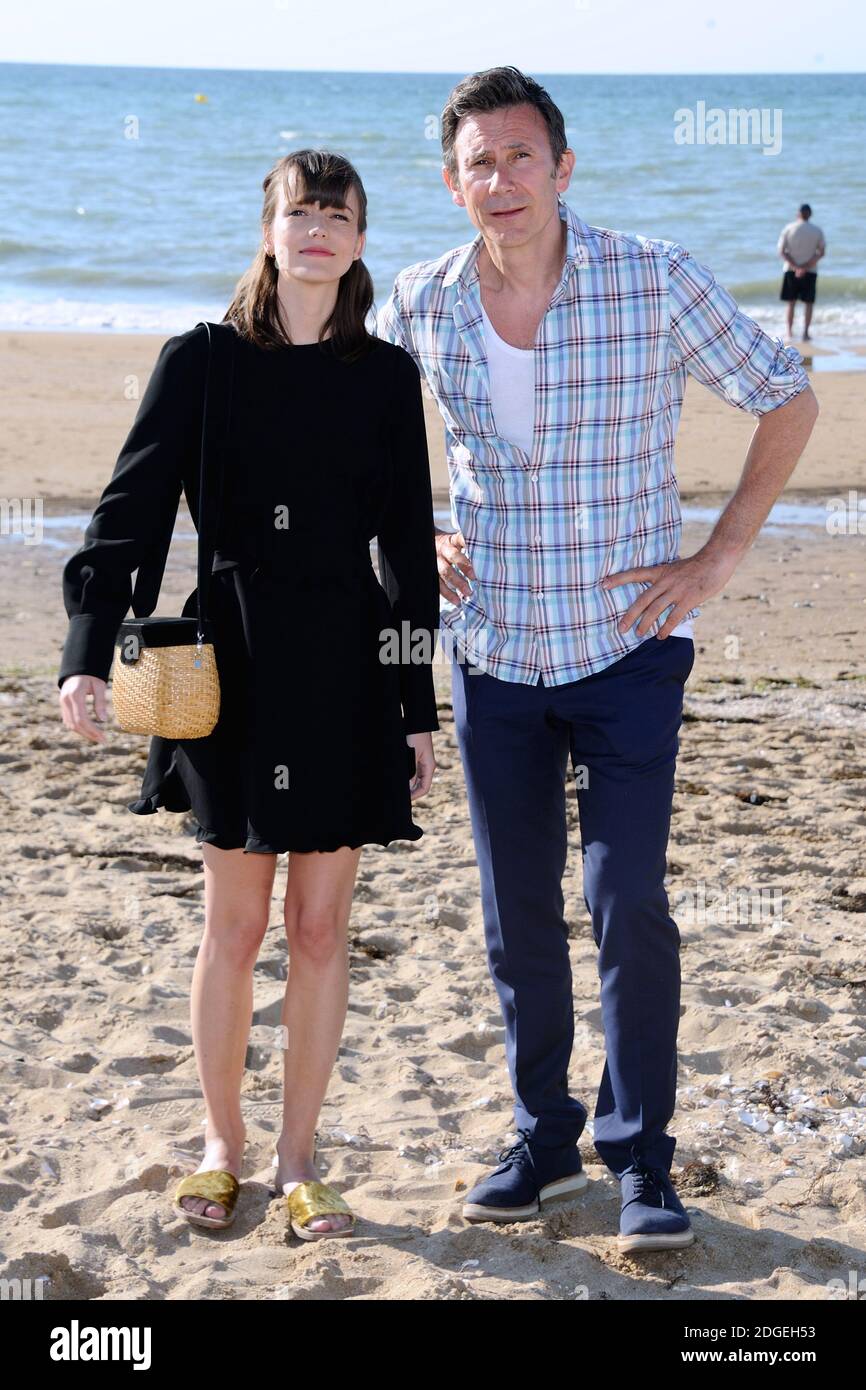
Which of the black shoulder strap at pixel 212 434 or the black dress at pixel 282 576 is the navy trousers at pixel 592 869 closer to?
the black dress at pixel 282 576

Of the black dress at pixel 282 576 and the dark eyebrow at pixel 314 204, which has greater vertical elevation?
the dark eyebrow at pixel 314 204

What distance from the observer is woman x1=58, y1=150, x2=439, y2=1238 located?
2713mm

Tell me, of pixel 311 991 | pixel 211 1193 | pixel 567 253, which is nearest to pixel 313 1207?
pixel 211 1193

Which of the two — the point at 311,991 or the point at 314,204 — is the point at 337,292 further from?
the point at 311,991

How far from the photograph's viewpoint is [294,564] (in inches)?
108

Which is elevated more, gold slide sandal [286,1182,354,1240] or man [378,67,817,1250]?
man [378,67,817,1250]

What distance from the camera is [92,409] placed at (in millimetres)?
13273

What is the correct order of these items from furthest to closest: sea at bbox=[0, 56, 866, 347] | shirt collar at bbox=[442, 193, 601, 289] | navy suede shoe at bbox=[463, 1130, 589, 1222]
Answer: sea at bbox=[0, 56, 866, 347] < navy suede shoe at bbox=[463, 1130, 589, 1222] < shirt collar at bbox=[442, 193, 601, 289]

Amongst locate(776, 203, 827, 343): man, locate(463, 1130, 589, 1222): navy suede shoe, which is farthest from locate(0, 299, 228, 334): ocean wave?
locate(463, 1130, 589, 1222): navy suede shoe

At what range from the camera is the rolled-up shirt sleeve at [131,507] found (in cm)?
271

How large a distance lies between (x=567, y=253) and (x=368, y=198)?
20049 mm

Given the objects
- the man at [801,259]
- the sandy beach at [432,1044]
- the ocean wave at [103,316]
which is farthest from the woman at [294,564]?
the ocean wave at [103,316]

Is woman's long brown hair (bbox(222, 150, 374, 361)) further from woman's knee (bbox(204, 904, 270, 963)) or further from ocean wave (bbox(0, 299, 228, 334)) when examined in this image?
ocean wave (bbox(0, 299, 228, 334))

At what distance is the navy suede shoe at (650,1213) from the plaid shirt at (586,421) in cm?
96
